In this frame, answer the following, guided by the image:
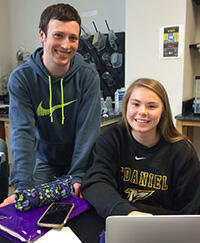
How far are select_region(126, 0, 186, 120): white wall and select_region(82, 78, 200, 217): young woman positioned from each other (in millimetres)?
1320

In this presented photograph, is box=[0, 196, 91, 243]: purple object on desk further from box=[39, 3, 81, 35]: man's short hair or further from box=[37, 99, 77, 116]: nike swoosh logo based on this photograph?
box=[39, 3, 81, 35]: man's short hair

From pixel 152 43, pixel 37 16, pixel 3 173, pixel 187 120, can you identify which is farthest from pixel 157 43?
pixel 37 16

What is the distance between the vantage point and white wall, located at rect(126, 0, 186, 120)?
227 centimetres

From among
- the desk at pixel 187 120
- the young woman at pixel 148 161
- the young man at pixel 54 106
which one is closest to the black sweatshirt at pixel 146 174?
the young woman at pixel 148 161

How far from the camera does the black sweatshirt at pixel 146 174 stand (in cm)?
99

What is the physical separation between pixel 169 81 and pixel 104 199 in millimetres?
1706

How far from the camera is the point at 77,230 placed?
2.50 ft

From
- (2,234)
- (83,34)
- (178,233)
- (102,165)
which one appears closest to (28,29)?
(83,34)

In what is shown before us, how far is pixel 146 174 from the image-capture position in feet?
3.48

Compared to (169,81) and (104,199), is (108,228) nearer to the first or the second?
(104,199)

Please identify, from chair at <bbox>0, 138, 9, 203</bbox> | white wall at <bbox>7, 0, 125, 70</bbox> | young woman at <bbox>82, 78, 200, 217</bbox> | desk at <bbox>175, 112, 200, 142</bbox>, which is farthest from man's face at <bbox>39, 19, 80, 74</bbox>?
white wall at <bbox>7, 0, 125, 70</bbox>

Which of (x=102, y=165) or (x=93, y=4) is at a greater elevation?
(x=93, y=4)

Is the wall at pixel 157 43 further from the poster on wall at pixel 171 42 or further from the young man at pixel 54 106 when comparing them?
the young man at pixel 54 106

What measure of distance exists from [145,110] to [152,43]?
4.95 ft
